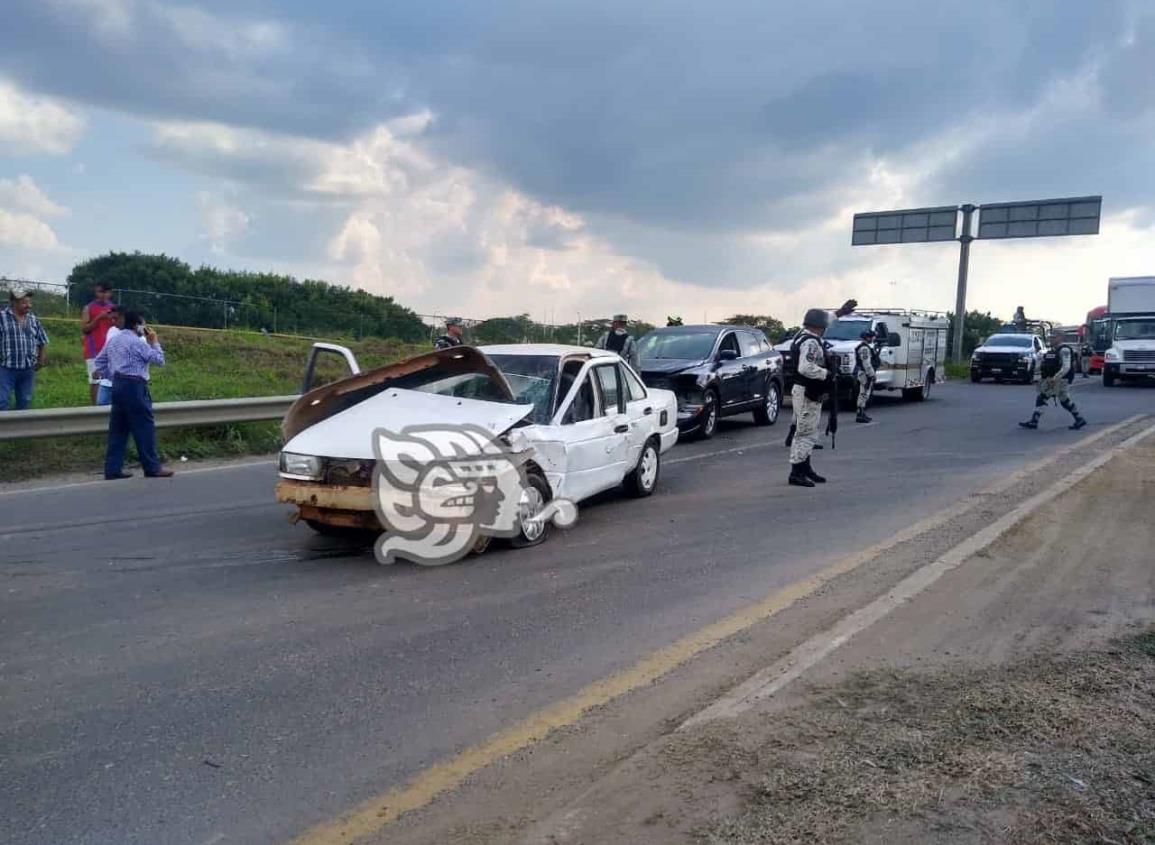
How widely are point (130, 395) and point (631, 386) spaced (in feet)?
16.7

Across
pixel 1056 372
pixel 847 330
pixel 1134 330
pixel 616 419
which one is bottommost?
pixel 616 419

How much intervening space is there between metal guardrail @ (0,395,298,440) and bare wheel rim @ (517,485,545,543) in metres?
3.46

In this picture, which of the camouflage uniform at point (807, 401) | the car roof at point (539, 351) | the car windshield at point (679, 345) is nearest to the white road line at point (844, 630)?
the camouflage uniform at point (807, 401)

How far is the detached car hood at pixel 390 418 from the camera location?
6.95 meters

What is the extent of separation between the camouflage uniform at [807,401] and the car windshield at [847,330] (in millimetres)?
10828

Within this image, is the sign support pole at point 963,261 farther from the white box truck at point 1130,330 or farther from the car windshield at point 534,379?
the car windshield at point 534,379

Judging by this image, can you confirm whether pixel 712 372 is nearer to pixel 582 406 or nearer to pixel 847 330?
pixel 847 330

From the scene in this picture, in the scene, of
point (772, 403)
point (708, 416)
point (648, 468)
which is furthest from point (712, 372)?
point (648, 468)

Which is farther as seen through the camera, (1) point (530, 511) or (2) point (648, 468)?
(2) point (648, 468)

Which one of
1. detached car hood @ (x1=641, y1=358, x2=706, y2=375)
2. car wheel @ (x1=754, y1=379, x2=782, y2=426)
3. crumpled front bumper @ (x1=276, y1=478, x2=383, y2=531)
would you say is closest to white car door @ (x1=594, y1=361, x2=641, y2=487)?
crumpled front bumper @ (x1=276, y1=478, x2=383, y2=531)

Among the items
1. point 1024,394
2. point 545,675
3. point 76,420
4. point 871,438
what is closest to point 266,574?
point 545,675

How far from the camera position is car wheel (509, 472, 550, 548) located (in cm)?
739

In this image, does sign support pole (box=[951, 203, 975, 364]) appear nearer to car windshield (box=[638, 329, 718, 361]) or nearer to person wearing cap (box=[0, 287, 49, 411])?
car windshield (box=[638, 329, 718, 361])

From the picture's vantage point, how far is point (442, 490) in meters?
6.74
